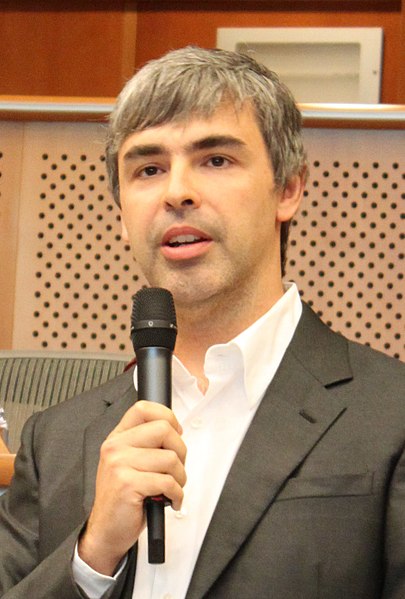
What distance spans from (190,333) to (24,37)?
2.66m

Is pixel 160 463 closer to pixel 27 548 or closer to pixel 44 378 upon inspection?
Answer: pixel 27 548

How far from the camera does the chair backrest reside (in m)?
1.89

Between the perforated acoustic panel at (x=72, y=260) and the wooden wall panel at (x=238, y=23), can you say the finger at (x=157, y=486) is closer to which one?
the perforated acoustic panel at (x=72, y=260)

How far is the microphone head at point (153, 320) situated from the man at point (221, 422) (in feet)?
0.24

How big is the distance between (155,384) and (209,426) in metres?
0.21

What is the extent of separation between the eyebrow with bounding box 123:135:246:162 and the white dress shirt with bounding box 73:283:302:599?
0.17m

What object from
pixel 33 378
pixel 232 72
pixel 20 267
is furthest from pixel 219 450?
pixel 20 267

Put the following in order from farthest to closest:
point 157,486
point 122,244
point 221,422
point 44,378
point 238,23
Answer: point 238,23 → point 122,244 → point 44,378 → point 221,422 → point 157,486

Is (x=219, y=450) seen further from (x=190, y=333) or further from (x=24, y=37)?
(x=24, y=37)

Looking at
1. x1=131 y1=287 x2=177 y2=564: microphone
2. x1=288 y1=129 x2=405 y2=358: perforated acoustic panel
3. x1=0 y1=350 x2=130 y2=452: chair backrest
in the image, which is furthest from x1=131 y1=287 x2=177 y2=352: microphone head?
x1=288 y1=129 x2=405 y2=358: perforated acoustic panel

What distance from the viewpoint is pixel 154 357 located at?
37.9 inches

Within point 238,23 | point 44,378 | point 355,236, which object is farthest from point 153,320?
point 238,23

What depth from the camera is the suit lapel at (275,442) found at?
1.04 meters

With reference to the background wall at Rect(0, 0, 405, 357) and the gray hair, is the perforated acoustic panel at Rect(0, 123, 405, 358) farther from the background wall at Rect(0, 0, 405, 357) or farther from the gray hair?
the gray hair
